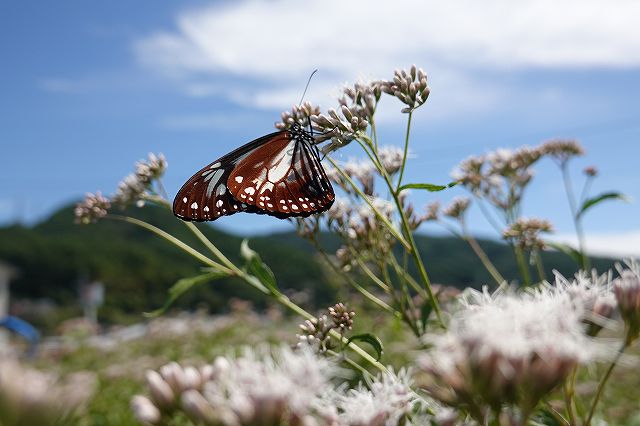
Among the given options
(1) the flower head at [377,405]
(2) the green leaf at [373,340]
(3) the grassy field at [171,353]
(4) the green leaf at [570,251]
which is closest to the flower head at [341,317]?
(2) the green leaf at [373,340]

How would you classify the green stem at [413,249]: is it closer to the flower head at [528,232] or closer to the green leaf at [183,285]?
the green leaf at [183,285]

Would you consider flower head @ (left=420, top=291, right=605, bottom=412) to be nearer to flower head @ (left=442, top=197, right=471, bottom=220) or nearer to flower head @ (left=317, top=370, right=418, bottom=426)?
flower head @ (left=317, top=370, right=418, bottom=426)

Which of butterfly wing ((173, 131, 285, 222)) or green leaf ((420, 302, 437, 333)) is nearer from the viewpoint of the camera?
green leaf ((420, 302, 437, 333))

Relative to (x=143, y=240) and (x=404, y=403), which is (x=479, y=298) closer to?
(x=404, y=403)

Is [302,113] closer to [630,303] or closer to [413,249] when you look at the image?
[413,249]

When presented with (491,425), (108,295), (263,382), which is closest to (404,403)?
(491,425)

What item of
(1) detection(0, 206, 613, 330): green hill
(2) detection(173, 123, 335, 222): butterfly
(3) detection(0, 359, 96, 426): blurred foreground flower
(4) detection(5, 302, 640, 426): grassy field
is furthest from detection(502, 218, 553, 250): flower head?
(1) detection(0, 206, 613, 330): green hill
